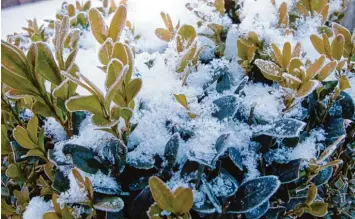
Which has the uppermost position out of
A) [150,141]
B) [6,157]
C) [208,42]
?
[208,42]

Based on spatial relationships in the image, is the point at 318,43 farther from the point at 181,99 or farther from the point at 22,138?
the point at 22,138

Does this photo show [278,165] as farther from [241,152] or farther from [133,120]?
[133,120]

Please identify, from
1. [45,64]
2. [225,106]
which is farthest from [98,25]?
[225,106]

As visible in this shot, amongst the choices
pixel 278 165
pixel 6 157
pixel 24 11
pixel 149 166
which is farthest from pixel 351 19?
pixel 24 11

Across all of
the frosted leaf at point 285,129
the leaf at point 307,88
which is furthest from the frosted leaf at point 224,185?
the leaf at point 307,88

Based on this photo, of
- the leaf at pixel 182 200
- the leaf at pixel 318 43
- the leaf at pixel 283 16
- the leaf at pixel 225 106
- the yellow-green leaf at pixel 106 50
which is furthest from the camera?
the leaf at pixel 283 16

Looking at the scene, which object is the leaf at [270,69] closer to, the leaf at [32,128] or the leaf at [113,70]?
the leaf at [113,70]

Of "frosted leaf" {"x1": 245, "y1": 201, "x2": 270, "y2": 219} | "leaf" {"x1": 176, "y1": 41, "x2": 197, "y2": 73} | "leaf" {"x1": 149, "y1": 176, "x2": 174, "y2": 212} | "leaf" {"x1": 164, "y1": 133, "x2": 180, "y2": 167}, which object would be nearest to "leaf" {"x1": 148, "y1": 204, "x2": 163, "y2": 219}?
"leaf" {"x1": 149, "y1": 176, "x2": 174, "y2": 212}

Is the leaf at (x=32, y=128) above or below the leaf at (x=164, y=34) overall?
below
